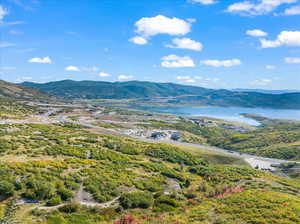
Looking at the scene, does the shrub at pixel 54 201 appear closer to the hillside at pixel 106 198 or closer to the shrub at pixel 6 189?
the hillside at pixel 106 198

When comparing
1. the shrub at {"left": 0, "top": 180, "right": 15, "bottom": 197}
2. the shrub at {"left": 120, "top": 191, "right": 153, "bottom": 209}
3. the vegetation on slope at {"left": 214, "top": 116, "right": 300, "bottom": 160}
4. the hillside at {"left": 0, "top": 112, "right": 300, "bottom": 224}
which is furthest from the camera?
the vegetation on slope at {"left": 214, "top": 116, "right": 300, "bottom": 160}

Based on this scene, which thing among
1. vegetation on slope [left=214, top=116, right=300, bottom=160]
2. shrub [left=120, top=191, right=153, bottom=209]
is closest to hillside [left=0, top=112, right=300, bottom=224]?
shrub [left=120, top=191, right=153, bottom=209]

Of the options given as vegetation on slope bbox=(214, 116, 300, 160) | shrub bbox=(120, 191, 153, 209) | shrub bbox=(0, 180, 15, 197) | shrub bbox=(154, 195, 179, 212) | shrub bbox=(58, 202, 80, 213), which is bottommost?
vegetation on slope bbox=(214, 116, 300, 160)

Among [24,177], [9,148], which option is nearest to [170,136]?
[9,148]

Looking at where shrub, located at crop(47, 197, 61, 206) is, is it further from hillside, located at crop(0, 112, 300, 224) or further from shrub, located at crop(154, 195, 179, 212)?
shrub, located at crop(154, 195, 179, 212)

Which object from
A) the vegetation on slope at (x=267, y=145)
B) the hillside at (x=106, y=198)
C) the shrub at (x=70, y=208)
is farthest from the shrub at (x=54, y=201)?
the vegetation on slope at (x=267, y=145)

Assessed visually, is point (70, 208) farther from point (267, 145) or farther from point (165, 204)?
point (267, 145)

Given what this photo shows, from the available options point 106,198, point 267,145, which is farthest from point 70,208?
point 267,145

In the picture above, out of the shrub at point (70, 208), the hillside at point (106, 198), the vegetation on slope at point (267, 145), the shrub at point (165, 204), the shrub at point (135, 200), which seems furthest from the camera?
the vegetation on slope at point (267, 145)
